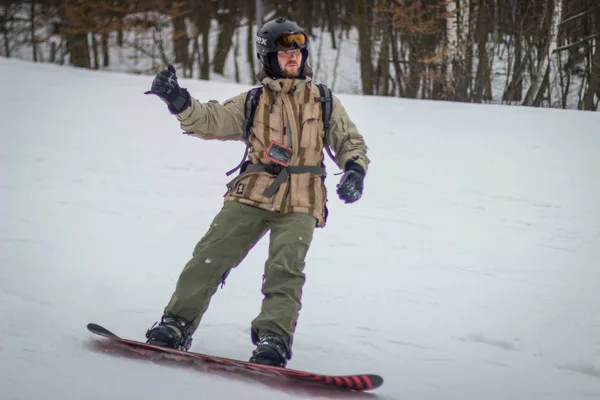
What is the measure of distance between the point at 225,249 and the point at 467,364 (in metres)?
1.51

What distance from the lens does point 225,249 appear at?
10.2 feet

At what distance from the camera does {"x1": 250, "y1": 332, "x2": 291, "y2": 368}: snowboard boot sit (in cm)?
274

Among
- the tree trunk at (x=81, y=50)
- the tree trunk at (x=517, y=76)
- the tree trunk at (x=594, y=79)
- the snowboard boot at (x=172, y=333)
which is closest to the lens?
the snowboard boot at (x=172, y=333)

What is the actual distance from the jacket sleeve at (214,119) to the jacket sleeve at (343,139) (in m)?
0.47

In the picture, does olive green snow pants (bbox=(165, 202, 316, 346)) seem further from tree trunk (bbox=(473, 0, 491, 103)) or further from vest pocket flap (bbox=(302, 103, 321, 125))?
tree trunk (bbox=(473, 0, 491, 103))

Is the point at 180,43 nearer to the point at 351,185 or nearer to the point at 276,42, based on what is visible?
the point at 276,42

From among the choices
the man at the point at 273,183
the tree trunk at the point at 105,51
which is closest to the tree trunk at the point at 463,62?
the tree trunk at the point at 105,51

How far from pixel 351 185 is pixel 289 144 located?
37 centimetres

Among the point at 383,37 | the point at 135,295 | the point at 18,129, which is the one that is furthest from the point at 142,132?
the point at 383,37

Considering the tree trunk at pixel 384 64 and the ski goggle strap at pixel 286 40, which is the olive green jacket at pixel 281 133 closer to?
the ski goggle strap at pixel 286 40

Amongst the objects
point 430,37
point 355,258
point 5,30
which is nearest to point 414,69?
Answer: point 430,37

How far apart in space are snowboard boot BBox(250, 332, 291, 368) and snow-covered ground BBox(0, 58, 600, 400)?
16 cm

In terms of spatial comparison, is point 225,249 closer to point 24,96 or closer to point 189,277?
point 189,277

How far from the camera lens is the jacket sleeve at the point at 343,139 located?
3.33 m
